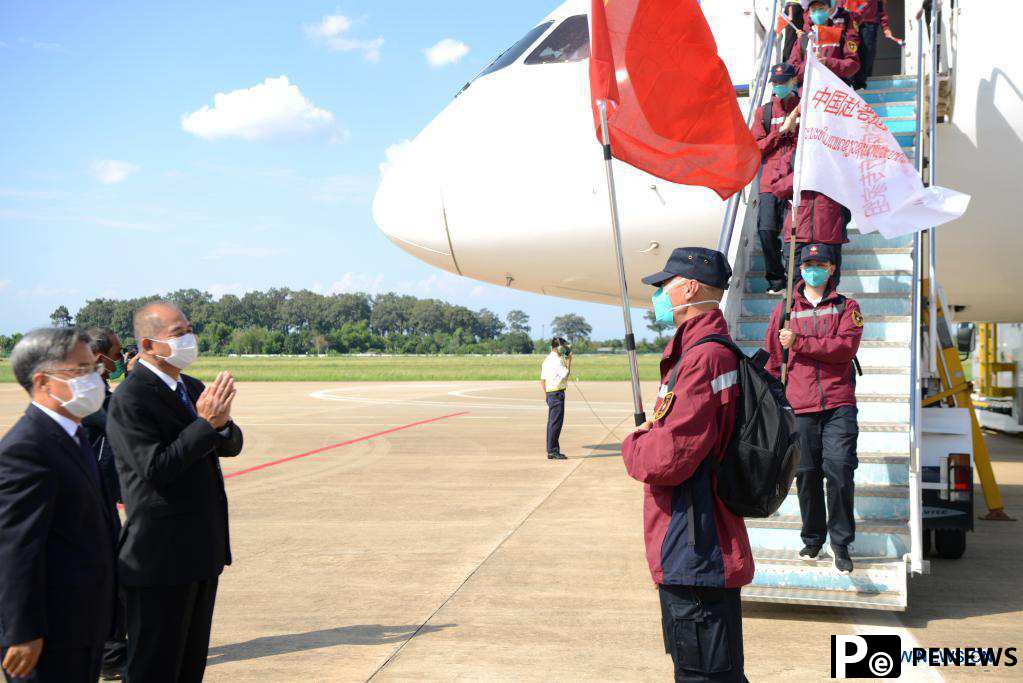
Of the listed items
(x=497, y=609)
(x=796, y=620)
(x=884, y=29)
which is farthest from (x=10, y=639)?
(x=884, y=29)

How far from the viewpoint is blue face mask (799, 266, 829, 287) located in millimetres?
5965

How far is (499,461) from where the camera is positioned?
13.8 m

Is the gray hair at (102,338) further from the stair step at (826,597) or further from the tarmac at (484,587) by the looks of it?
the stair step at (826,597)

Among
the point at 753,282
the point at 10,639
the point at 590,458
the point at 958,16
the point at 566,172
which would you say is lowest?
the point at 590,458

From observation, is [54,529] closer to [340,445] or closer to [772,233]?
[772,233]

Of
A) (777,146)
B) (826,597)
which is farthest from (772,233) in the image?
(826,597)

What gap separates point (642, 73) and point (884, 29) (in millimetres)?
4407

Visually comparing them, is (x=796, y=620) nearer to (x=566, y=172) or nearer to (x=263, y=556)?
(x=263, y=556)

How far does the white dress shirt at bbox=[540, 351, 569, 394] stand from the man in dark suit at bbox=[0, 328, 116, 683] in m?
11.3

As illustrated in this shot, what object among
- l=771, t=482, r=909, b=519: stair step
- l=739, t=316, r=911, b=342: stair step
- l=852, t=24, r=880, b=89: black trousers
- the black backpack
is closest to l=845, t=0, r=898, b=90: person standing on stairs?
l=852, t=24, r=880, b=89: black trousers

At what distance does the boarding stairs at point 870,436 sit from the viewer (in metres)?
5.73

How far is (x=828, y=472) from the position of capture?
5.76 metres

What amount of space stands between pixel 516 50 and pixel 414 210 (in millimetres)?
2196

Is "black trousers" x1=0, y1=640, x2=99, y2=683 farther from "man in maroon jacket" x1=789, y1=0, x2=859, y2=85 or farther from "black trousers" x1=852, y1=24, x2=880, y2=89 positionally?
"black trousers" x1=852, y1=24, x2=880, y2=89
